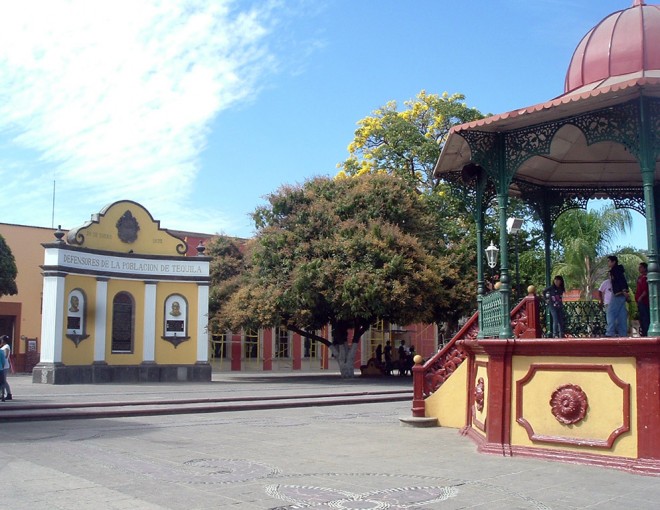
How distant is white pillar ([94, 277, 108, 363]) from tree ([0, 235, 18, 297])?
448 inches

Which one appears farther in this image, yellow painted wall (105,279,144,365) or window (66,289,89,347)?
yellow painted wall (105,279,144,365)

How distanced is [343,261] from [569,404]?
1935 cm

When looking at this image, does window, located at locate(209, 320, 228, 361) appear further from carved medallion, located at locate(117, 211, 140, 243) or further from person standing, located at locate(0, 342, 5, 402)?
person standing, located at locate(0, 342, 5, 402)

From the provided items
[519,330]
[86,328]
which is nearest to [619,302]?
[519,330]

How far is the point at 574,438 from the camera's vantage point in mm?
8969

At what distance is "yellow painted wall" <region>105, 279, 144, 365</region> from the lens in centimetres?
2927

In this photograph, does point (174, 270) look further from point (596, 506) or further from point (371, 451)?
point (596, 506)

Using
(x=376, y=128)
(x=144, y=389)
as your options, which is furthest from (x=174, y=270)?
(x=376, y=128)

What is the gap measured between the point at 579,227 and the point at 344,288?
872 centimetres

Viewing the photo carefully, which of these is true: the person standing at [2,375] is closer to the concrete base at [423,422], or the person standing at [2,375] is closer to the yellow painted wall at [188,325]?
the concrete base at [423,422]

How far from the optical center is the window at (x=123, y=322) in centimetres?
2966

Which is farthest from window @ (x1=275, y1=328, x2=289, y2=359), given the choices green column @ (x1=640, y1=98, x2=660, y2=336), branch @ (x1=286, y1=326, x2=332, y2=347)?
green column @ (x1=640, y1=98, x2=660, y2=336)

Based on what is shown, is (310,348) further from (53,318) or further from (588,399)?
(588,399)

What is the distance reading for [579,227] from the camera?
81.7 feet
